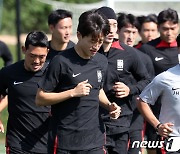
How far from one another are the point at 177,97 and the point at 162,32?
3.78 metres

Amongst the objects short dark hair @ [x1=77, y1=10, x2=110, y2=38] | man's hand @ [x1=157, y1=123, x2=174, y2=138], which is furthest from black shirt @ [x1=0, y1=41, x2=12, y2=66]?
man's hand @ [x1=157, y1=123, x2=174, y2=138]

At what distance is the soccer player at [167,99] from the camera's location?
6.91 m

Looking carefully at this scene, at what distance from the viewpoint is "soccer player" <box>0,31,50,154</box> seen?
303 inches

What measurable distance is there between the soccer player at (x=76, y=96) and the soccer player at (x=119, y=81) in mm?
1459

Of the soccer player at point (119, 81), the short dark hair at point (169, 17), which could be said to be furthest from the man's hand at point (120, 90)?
the short dark hair at point (169, 17)

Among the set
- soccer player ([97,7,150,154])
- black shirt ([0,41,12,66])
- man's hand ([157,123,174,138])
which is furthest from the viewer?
black shirt ([0,41,12,66])

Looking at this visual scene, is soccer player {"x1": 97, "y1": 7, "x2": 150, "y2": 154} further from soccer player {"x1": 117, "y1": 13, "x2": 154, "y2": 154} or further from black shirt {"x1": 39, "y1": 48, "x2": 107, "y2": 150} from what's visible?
black shirt {"x1": 39, "y1": 48, "x2": 107, "y2": 150}

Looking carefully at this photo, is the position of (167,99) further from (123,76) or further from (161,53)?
(161,53)

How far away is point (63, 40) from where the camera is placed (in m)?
9.29

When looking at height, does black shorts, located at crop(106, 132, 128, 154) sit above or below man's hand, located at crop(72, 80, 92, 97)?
below

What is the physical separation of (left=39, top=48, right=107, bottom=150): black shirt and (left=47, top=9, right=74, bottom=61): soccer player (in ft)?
7.46

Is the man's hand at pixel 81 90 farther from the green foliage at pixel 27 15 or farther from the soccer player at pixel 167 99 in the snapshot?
the green foliage at pixel 27 15

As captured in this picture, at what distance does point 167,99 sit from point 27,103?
5.12 feet

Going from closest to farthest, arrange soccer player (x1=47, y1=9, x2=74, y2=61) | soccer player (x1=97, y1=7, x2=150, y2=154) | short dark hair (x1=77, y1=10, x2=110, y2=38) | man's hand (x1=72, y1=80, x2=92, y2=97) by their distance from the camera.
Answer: man's hand (x1=72, y1=80, x2=92, y2=97)
short dark hair (x1=77, y1=10, x2=110, y2=38)
soccer player (x1=97, y1=7, x2=150, y2=154)
soccer player (x1=47, y1=9, x2=74, y2=61)
